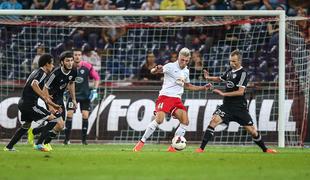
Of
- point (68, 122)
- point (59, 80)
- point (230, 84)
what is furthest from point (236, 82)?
point (68, 122)

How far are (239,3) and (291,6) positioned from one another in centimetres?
174

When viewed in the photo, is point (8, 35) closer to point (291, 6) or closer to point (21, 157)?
point (291, 6)

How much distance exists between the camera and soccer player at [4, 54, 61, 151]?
16891 mm

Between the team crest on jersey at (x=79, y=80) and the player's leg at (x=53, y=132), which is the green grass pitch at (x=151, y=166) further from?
the team crest on jersey at (x=79, y=80)

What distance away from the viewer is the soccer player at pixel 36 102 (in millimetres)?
16891

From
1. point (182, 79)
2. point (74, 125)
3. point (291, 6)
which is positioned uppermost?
point (291, 6)

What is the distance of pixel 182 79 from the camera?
17828 millimetres

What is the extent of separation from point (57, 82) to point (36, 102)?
3.69 feet

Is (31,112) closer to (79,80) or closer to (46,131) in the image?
(46,131)

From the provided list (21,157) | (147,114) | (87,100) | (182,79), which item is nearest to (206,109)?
(147,114)

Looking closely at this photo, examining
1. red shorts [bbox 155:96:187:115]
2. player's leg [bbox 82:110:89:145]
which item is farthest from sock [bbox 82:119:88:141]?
red shorts [bbox 155:96:187:115]

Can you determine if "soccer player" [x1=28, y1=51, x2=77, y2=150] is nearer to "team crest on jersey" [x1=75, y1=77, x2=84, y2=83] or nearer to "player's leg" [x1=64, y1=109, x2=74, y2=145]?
"player's leg" [x1=64, y1=109, x2=74, y2=145]

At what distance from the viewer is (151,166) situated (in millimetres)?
13039

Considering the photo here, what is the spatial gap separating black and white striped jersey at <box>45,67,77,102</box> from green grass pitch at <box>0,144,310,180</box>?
2.92 meters
